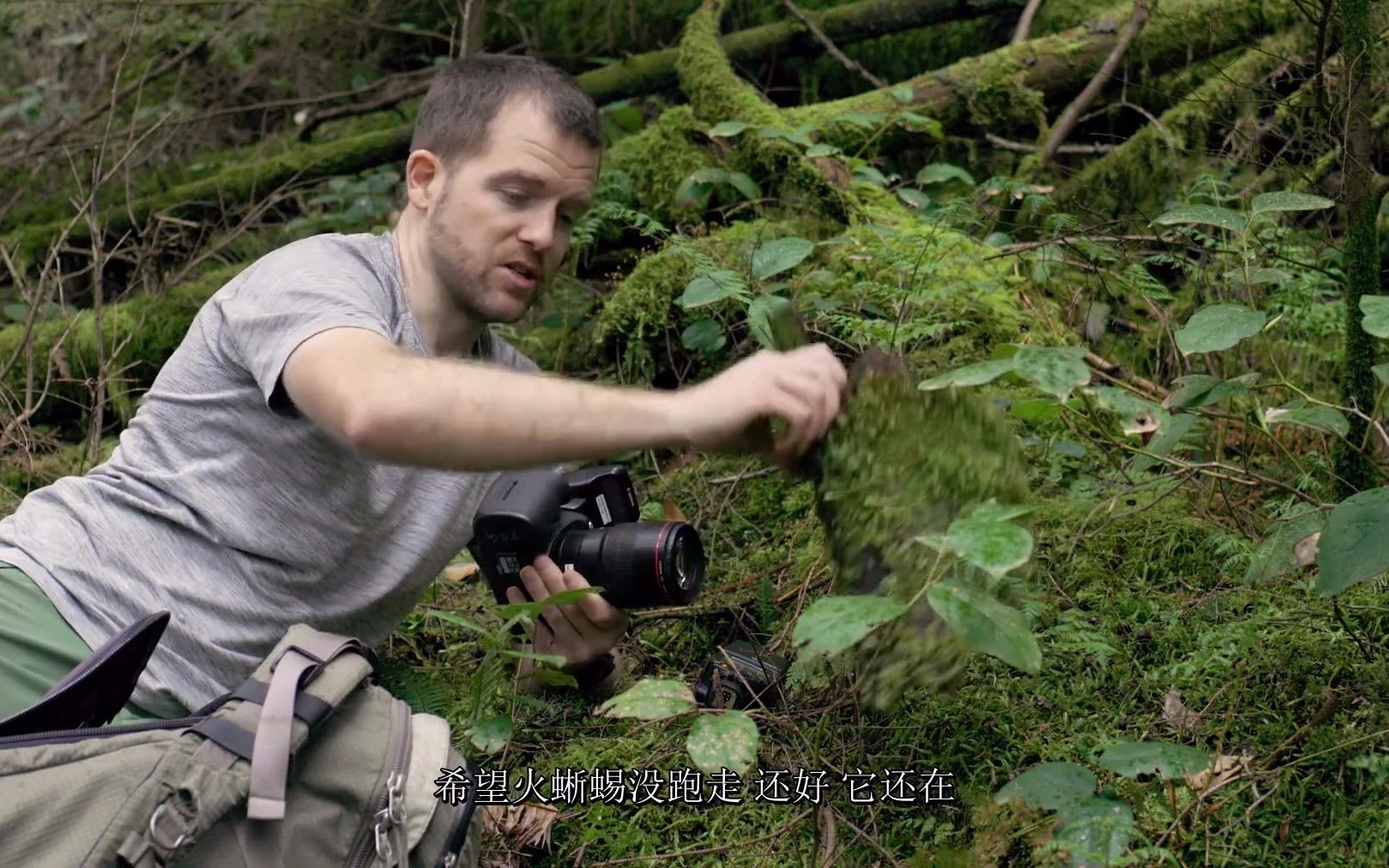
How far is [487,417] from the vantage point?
1.88 meters

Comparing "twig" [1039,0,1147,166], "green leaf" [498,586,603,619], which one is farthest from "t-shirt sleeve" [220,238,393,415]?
"twig" [1039,0,1147,166]

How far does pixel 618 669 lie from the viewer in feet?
9.84

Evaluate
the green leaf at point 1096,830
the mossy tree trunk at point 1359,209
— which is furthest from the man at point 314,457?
the mossy tree trunk at point 1359,209

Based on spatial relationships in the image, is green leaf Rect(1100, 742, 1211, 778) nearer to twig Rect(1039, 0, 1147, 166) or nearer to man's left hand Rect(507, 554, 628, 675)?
man's left hand Rect(507, 554, 628, 675)

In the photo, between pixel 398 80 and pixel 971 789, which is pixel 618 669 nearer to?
pixel 971 789

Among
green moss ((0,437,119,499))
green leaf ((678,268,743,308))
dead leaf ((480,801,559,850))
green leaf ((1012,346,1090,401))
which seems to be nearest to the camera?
green leaf ((1012,346,1090,401))

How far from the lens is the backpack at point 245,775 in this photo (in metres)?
1.77

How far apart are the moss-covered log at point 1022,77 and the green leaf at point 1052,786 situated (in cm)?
309

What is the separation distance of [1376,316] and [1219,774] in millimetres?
854

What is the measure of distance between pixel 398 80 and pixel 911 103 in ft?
9.71

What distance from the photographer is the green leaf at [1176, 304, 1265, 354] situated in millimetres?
2250

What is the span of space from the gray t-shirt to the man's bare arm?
519 mm

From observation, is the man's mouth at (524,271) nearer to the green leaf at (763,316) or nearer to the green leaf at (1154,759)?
the green leaf at (763,316)

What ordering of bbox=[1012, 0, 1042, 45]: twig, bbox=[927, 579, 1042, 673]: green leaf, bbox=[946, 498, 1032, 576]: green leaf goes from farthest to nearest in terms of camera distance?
1. bbox=[1012, 0, 1042, 45]: twig
2. bbox=[927, 579, 1042, 673]: green leaf
3. bbox=[946, 498, 1032, 576]: green leaf
